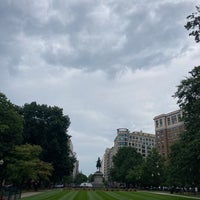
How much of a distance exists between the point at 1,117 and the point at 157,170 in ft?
181

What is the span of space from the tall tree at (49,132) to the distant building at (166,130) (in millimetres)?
80068

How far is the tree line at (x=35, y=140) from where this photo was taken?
51.8 metres

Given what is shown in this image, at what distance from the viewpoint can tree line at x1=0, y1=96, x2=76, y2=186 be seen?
51750 mm

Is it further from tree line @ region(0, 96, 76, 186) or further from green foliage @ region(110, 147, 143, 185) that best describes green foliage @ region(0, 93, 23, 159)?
green foliage @ region(110, 147, 143, 185)

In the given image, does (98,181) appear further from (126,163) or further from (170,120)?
(170,120)

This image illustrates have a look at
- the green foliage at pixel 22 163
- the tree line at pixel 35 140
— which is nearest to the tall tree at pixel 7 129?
the tree line at pixel 35 140

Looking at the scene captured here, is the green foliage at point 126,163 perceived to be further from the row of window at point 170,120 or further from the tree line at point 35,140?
the row of window at point 170,120

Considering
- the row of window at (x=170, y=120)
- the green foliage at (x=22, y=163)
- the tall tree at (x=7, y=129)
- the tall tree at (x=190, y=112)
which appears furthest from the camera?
the row of window at (x=170, y=120)

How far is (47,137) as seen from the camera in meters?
69.8

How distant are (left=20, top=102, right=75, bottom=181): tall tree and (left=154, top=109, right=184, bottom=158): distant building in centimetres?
8007

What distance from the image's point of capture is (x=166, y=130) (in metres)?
147

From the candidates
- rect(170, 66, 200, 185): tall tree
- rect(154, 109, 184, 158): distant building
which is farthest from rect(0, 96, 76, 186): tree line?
rect(154, 109, 184, 158): distant building

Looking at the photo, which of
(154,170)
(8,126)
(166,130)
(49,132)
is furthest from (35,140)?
(166,130)

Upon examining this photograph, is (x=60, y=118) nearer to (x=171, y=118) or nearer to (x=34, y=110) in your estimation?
(x=34, y=110)
